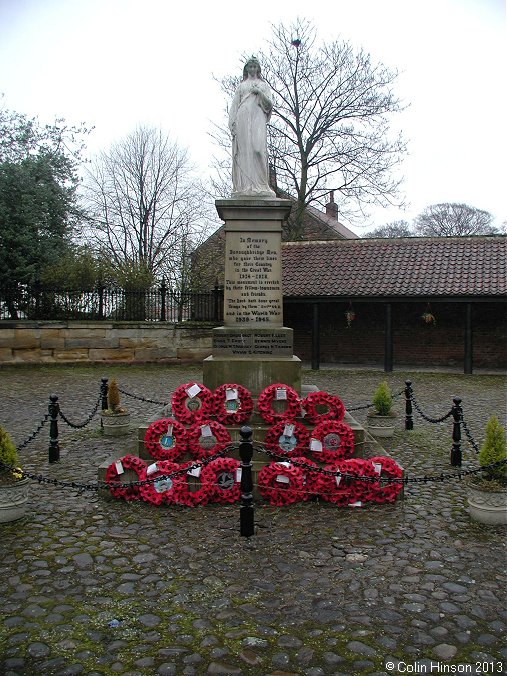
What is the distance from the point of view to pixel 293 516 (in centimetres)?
524

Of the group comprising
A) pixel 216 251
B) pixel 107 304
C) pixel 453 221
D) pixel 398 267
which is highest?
pixel 453 221

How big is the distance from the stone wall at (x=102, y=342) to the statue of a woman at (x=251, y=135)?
10.8 meters

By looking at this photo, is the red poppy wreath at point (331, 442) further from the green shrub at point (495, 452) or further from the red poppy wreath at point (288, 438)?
the green shrub at point (495, 452)

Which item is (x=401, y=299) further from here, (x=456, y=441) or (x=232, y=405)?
(x=232, y=405)

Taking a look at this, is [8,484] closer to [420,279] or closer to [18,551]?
[18,551]

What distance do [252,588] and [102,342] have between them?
15134 mm

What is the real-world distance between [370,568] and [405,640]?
0.95 metres

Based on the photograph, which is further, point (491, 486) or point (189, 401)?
point (189, 401)

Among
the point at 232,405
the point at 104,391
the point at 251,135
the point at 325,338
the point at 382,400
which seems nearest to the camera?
the point at 232,405

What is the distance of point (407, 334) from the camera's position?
68.0 ft

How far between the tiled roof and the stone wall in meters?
3.87

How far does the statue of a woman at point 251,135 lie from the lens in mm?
8219

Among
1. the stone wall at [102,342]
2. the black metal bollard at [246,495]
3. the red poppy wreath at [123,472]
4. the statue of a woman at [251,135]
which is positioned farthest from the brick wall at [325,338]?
the black metal bollard at [246,495]

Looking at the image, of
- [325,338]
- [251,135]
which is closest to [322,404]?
[251,135]
